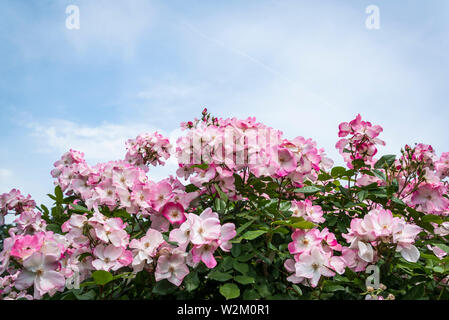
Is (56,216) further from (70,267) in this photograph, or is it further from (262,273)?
(262,273)

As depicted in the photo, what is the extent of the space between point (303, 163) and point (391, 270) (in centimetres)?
74

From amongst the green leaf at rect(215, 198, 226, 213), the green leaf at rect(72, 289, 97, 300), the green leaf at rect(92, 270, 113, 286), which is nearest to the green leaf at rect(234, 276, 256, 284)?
the green leaf at rect(215, 198, 226, 213)

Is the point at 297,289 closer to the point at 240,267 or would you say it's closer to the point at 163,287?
the point at 240,267

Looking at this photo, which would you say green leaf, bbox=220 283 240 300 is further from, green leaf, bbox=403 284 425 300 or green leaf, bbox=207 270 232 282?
green leaf, bbox=403 284 425 300

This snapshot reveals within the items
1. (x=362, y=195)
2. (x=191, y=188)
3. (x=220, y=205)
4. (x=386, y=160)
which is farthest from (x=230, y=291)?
(x=386, y=160)

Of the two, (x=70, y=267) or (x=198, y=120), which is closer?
(x=70, y=267)

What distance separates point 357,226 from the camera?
1724mm

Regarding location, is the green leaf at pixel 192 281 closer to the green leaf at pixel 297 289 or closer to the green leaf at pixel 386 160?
the green leaf at pixel 297 289

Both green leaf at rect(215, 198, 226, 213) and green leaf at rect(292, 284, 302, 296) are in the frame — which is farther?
green leaf at rect(215, 198, 226, 213)

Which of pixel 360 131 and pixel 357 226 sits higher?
pixel 360 131
